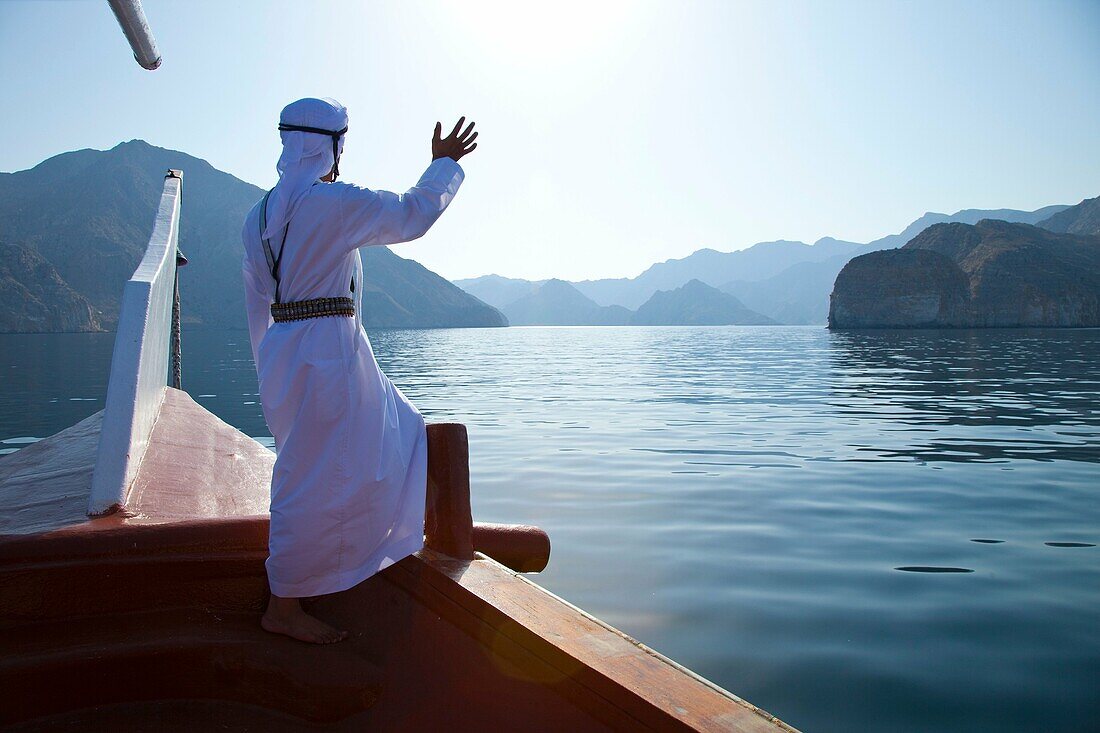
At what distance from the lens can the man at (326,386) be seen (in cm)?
237

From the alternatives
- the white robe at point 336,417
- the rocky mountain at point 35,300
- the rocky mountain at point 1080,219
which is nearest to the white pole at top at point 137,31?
the white robe at point 336,417

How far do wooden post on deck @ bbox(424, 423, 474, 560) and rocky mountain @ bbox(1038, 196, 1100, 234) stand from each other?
21583cm

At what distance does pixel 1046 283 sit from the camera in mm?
114312

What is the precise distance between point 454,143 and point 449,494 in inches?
51.3

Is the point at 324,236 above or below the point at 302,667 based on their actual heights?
above

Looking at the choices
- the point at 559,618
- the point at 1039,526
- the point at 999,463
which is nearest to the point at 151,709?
the point at 559,618

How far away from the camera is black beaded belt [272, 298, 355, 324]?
2.56m

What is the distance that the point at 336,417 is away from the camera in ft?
7.98

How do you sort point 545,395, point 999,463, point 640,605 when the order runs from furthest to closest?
1. point 545,395
2. point 999,463
3. point 640,605

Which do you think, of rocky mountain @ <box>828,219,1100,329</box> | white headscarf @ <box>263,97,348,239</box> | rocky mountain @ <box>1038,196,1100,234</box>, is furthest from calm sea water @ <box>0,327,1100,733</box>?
rocky mountain @ <box>1038,196,1100,234</box>

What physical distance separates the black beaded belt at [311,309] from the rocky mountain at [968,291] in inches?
4917

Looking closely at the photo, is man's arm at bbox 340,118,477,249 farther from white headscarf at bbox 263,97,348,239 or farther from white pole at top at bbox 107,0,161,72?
white pole at top at bbox 107,0,161,72

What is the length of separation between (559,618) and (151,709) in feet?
4.04

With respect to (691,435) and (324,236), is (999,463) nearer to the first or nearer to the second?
(691,435)
